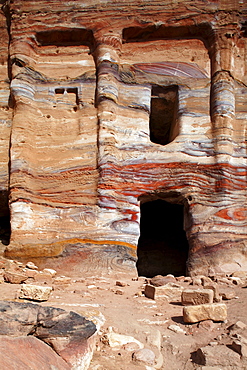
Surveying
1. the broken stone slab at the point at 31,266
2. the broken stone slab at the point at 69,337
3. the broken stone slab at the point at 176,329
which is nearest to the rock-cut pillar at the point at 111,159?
the broken stone slab at the point at 31,266

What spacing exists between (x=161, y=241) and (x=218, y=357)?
883 centimetres

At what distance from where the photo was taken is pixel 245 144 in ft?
28.7

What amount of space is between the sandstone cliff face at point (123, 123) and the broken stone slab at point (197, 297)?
3.66 m

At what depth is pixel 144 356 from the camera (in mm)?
2895

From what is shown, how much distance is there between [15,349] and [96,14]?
29.9 feet

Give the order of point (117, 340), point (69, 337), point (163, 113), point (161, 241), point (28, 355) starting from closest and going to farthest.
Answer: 1. point (28, 355)
2. point (69, 337)
3. point (117, 340)
4. point (163, 113)
5. point (161, 241)

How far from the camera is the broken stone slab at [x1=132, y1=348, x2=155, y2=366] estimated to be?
9.34ft

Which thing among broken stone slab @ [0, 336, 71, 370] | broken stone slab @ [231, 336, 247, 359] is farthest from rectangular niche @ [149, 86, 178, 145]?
broken stone slab @ [0, 336, 71, 370]

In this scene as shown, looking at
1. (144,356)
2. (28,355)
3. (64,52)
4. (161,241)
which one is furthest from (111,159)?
(28,355)

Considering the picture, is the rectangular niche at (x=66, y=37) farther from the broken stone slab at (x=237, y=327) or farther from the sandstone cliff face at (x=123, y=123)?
the broken stone slab at (x=237, y=327)

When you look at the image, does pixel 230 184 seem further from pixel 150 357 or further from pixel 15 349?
pixel 15 349

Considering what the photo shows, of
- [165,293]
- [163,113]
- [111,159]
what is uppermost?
[163,113]

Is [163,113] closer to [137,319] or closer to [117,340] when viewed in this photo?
[137,319]

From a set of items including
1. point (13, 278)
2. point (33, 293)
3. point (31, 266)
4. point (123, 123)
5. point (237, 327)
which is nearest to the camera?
point (237, 327)
